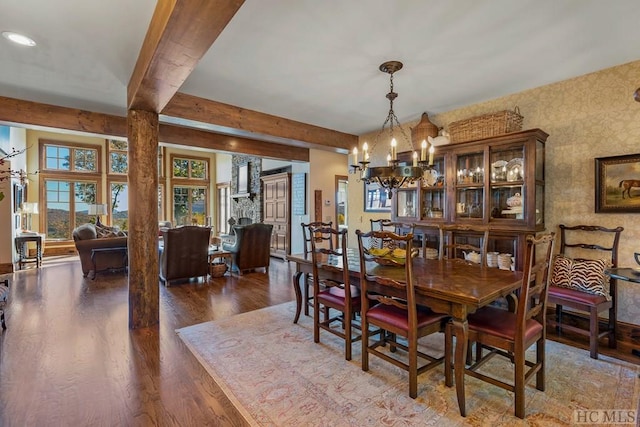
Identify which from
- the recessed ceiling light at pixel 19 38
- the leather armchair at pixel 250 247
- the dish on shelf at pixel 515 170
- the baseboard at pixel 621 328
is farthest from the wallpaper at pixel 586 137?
the recessed ceiling light at pixel 19 38

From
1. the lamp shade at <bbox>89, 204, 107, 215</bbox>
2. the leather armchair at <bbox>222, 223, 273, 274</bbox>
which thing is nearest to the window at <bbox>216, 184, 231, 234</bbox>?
the lamp shade at <bbox>89, 204, 107, 215</bbox>

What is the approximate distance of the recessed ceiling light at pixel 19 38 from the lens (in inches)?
93.1

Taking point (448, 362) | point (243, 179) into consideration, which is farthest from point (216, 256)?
point (448, 362)

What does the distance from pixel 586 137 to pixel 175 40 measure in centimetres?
388

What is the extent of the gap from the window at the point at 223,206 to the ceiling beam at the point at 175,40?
8.07 meters

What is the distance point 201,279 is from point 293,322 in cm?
275

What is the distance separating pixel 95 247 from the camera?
561 cm

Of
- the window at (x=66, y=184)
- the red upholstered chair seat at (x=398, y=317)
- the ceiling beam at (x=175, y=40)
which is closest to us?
the ceiling beam at (x=175, y=40)

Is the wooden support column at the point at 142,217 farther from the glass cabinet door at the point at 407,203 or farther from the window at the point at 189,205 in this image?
the window at the point at 189,205

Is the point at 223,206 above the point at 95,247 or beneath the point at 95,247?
above

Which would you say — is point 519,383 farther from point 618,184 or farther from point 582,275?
point 618,184

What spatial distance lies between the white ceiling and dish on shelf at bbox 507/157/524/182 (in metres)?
0.85

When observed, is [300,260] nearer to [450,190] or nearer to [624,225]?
[450,190]

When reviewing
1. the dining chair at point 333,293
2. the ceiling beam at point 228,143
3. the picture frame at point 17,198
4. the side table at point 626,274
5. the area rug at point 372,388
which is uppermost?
the ceiling beam at point 228,143
